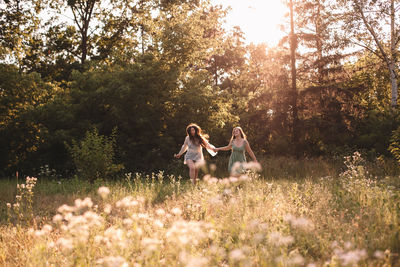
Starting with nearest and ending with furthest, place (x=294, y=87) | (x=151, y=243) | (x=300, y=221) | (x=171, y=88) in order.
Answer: (x=151, y=243)
(x=300, y=221)
(x=171, y=88)
(x=294, y=87)

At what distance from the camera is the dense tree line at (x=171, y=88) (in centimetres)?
1452

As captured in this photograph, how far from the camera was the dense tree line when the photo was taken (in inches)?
572

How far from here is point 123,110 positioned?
46.9 ft

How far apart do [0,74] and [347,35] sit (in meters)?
18.4

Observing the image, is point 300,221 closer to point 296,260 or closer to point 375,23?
point 296,260

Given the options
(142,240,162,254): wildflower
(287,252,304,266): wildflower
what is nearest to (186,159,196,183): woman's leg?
(287,252,304,266): wildflower

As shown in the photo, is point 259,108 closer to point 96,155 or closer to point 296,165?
point 296,165

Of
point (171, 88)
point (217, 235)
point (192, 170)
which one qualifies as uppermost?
point (171, 88)

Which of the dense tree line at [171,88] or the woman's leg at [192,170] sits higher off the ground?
the dense tree line at [171,88]

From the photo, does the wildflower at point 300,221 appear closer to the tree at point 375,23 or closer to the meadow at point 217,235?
the meadow at point 217,235

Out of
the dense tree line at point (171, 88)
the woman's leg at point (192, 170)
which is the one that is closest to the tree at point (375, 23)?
the dense tree line at point (171, 88)

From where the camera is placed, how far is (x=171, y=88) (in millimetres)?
14719

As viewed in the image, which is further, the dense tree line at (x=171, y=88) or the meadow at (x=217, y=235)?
the dense tree line at (x=171, y=88)

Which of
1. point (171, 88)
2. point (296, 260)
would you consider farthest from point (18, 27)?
point (296, 260)
